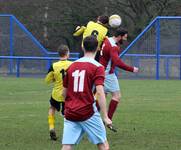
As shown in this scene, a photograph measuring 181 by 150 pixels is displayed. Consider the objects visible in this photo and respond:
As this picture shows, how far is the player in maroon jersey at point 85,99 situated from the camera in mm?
7559

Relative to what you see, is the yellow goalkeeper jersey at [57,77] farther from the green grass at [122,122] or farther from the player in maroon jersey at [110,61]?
the player in maroon jersey at [110,61]

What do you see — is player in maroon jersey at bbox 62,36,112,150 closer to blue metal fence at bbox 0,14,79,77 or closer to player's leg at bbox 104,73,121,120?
player's leg at bbox 104,73,121,120

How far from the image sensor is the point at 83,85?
7.57 meters

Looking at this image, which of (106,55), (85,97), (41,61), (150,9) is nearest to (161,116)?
(106,55)

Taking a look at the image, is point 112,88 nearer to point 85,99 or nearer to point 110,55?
point 110,55

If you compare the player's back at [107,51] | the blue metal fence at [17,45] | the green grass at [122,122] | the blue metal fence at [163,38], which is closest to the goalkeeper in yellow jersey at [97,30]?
the player's back at [107,51]

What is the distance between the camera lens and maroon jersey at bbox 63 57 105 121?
298 inches

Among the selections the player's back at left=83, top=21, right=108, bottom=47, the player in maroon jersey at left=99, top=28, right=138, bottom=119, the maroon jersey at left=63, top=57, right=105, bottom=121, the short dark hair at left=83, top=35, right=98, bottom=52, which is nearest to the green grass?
the player in maroon jersey at left=99, top=28, right=138, bottom=119

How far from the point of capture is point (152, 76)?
33625mm

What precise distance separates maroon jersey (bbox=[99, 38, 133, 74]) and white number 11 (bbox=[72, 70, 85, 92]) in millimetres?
4190

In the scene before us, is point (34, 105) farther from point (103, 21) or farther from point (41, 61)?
point (41, 61)

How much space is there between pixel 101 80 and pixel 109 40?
15.2 ft

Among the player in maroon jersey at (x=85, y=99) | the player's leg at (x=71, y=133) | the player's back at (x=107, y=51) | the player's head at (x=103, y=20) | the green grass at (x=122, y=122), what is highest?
the player's head at (x=103, y=20)

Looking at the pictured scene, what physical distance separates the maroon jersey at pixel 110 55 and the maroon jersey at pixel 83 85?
4.16 meters
